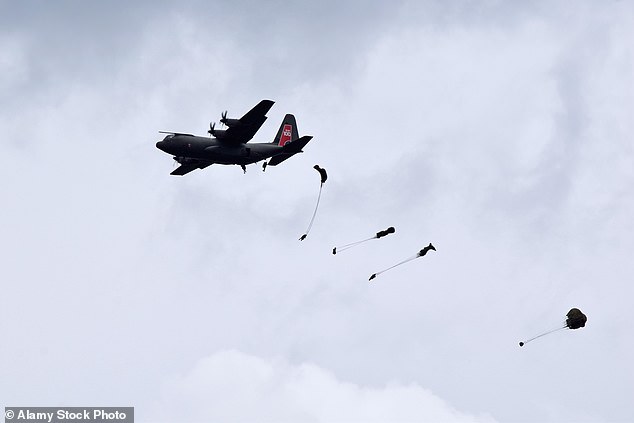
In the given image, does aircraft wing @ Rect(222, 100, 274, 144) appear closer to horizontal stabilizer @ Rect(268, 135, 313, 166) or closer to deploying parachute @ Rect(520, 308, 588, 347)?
horizontal stabilizer @ Rect(268, 135, 313, 166)

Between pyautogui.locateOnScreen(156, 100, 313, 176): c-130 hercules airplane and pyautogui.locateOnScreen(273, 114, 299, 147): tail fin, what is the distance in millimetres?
9334

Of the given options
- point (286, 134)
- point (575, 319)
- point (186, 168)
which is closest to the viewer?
point (575, 319)

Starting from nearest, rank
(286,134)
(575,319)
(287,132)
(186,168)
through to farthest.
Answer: (575,319) → (186,168) → (286,134) → (287,132)

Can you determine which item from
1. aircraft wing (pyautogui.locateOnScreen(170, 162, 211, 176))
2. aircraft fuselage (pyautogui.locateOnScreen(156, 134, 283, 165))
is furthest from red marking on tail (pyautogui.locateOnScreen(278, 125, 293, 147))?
aircraft wing (pyautogui.locateOnScreen(170, 162, 211, 176))

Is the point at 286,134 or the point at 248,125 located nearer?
the point at 248,125

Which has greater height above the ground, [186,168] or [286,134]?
[286,134]

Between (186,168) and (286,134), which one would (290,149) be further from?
(186,168)

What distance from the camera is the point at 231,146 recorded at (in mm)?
98375

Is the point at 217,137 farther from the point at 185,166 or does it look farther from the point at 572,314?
the point at 572,314

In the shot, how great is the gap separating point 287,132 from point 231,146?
1607 centimetres

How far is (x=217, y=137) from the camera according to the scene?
97688 mm

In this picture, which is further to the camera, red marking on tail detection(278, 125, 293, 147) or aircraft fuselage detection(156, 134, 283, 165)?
red marking on tail detection(278, 125, 293, 147)

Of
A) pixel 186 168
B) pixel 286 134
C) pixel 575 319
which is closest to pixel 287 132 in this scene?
pixel 286 134

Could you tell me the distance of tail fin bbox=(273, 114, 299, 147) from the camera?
367ft
